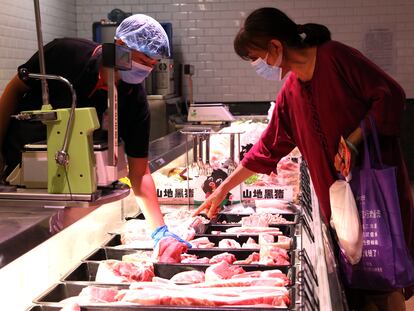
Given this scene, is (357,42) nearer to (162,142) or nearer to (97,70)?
(162,142)

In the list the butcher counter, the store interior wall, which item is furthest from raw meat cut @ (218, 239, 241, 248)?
the store interior wall

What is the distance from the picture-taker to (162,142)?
5.16m

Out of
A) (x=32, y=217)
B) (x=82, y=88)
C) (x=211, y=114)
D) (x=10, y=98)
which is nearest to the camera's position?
(x=32, y=217)

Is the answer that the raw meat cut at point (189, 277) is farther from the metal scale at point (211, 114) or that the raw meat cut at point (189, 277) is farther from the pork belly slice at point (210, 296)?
the metal scale at point (211, 114)

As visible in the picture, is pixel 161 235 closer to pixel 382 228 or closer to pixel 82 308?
pixel 82 308

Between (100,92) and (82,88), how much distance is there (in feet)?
0.29

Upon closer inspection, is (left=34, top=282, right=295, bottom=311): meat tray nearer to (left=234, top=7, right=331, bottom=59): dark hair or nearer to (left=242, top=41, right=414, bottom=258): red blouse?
(left=242, top=41, right=414, bottom=258): red blouse

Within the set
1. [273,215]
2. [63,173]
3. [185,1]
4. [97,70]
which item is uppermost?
[185,1]

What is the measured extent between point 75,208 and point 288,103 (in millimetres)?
1569

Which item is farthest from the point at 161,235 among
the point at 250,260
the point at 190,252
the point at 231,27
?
the point at 231,27

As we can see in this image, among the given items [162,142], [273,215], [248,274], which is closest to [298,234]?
[273,215]

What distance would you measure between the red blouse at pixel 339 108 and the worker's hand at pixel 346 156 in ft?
0.54

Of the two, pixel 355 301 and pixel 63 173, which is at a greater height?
pixel 63 173

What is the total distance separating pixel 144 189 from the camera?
302 cm
